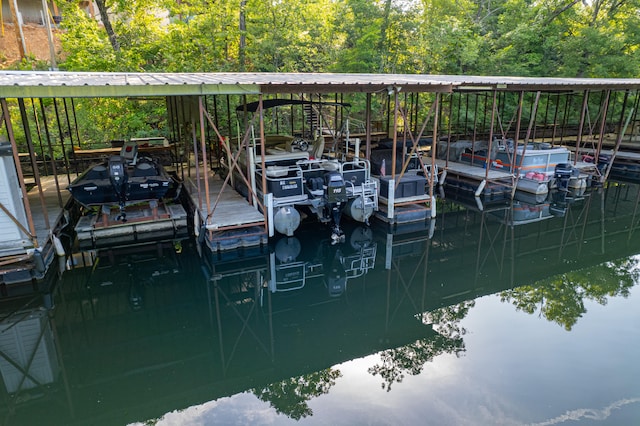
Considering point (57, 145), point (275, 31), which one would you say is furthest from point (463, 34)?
point (57, 145)

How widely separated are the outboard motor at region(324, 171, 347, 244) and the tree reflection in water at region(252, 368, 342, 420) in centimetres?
391

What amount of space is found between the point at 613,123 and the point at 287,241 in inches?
807

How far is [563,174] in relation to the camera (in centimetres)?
1164

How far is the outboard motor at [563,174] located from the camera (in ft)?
38.1

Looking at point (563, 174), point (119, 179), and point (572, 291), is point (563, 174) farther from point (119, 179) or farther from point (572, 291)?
point (119, 179)

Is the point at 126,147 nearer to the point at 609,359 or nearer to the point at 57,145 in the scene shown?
the point at 57,145


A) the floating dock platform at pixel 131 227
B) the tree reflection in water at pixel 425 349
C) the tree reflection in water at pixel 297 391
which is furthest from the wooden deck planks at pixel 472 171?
the tree reflection in water at pixel 297 391

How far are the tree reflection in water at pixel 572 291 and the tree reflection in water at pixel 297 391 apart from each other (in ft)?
10.7

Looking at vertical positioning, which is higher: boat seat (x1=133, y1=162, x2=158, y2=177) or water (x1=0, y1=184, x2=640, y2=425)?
boat seat (x1=133, y1=162, x2=158, y2=177)

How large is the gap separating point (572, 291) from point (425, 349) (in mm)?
3085

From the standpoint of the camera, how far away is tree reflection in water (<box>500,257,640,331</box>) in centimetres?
600

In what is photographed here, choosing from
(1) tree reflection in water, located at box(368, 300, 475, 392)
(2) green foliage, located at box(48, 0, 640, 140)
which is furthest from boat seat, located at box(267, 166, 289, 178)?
(2) green foliage, located at box(48, 0, 640, 140)

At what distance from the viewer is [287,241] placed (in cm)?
857

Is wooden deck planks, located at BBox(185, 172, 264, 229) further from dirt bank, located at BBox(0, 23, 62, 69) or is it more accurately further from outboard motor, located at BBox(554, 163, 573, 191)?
dirt bank, located at BBox(0, 23, 62, 69)
